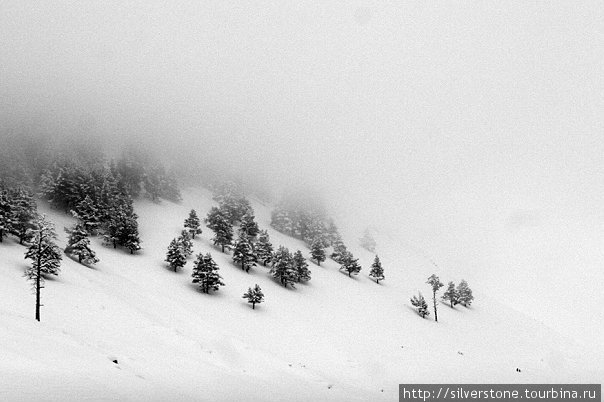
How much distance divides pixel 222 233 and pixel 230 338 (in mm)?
33494

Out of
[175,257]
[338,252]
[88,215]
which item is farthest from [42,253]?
[338,252]

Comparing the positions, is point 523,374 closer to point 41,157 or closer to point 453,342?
point 453,342

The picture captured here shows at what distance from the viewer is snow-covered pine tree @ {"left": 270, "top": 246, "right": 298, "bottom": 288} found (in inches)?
2261

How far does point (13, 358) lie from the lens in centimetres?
1352

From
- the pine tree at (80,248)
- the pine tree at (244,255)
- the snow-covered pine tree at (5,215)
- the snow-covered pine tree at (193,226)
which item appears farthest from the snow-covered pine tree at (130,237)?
the pine tree at (244,255)

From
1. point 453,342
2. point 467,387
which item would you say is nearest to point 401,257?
point 453,342

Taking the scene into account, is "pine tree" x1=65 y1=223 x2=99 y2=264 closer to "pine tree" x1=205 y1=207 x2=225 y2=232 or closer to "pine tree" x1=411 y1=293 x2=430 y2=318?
"pine tree" x1=205 y1=207 x2=225 y2=232

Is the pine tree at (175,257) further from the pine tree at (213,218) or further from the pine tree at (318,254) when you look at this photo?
the pine tree at (318,254)

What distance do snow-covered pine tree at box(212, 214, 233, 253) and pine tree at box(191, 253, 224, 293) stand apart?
54.5 feet

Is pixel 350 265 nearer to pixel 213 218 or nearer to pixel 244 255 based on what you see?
pixel 244 255

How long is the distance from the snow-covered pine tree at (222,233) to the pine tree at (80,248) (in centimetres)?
2262

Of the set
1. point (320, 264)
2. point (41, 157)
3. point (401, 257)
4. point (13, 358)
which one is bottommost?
point (13, 358)

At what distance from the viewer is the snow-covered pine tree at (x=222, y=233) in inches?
2536

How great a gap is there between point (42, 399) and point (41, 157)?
3190 inches
